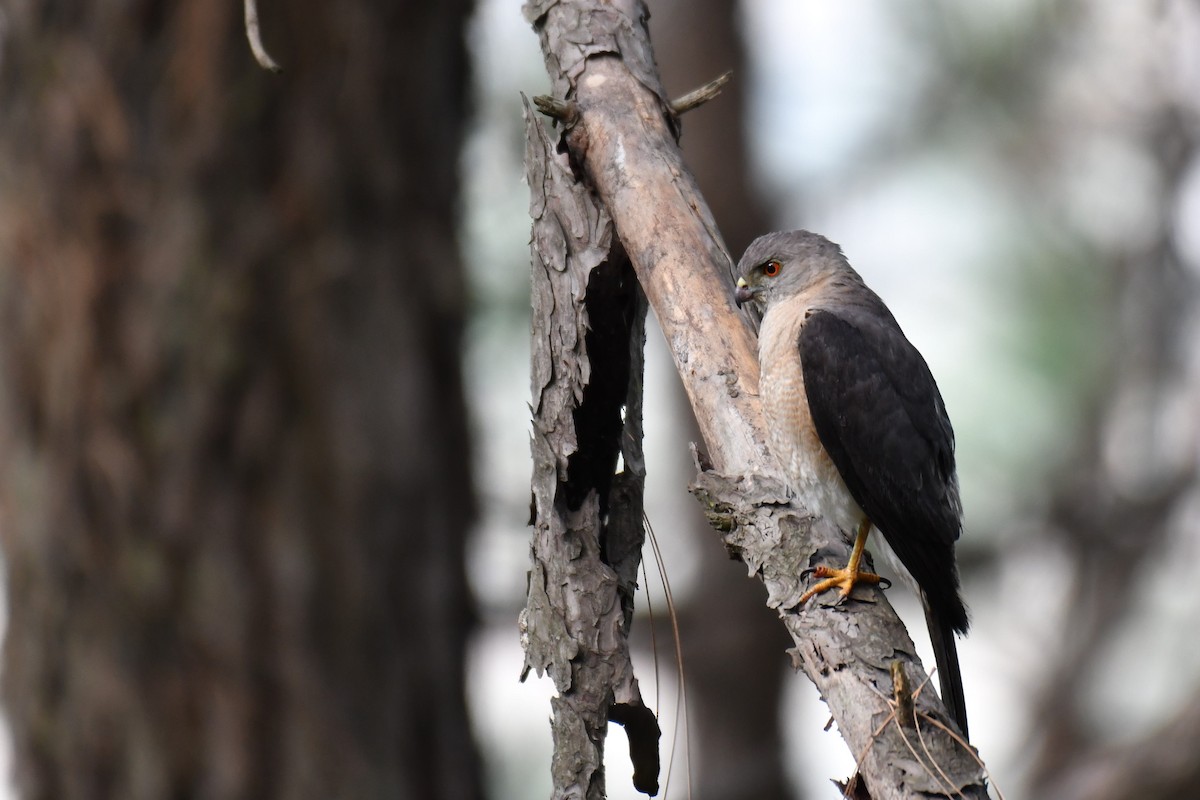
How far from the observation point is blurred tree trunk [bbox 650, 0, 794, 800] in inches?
312

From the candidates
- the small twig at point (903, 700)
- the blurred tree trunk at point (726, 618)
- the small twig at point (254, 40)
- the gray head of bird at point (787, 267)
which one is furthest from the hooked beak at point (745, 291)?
the blurred tree trunk at point (726, 618)

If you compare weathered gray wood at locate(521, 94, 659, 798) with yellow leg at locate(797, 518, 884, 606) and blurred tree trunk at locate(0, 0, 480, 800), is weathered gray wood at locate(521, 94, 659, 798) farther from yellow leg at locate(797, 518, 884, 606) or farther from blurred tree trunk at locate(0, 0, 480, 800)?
blurred tree trunk at locate(0, 0, 480, 800)

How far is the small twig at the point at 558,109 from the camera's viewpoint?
10.5 ft

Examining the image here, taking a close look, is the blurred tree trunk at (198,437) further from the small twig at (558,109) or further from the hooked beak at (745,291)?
the small twig at (558,109)

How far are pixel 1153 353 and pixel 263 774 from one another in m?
6.45

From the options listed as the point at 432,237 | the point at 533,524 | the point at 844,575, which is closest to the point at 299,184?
the point at 432,237

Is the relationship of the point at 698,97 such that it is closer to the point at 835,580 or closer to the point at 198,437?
the point at 835,580

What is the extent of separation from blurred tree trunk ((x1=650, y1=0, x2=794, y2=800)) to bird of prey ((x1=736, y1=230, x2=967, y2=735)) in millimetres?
4160

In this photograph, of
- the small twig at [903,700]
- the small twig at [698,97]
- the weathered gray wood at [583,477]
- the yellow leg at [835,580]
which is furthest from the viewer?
the small twig at [698,97]

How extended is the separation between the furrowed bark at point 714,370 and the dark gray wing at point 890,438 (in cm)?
42

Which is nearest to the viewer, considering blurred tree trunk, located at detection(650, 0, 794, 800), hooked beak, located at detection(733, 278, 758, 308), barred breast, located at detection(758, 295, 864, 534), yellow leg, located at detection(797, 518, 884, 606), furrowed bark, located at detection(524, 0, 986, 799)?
furrowed bark, located at detection(524, 0, 986, 799)

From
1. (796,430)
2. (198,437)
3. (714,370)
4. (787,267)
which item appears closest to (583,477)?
(714,370)

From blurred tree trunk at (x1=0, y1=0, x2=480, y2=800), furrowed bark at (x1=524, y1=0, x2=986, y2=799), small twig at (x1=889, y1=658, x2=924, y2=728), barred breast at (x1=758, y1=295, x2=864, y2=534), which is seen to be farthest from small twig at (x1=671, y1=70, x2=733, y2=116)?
blurred tree trunk at (x1=0, y1=0, x2=480, y2=800)

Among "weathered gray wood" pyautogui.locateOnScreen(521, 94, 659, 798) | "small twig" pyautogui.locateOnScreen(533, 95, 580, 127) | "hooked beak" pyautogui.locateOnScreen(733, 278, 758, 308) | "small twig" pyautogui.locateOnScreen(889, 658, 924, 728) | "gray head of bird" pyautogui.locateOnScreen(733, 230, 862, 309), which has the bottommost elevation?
"small twig" pyautogui.locateOnScreen(889, 658, 924, 728)
